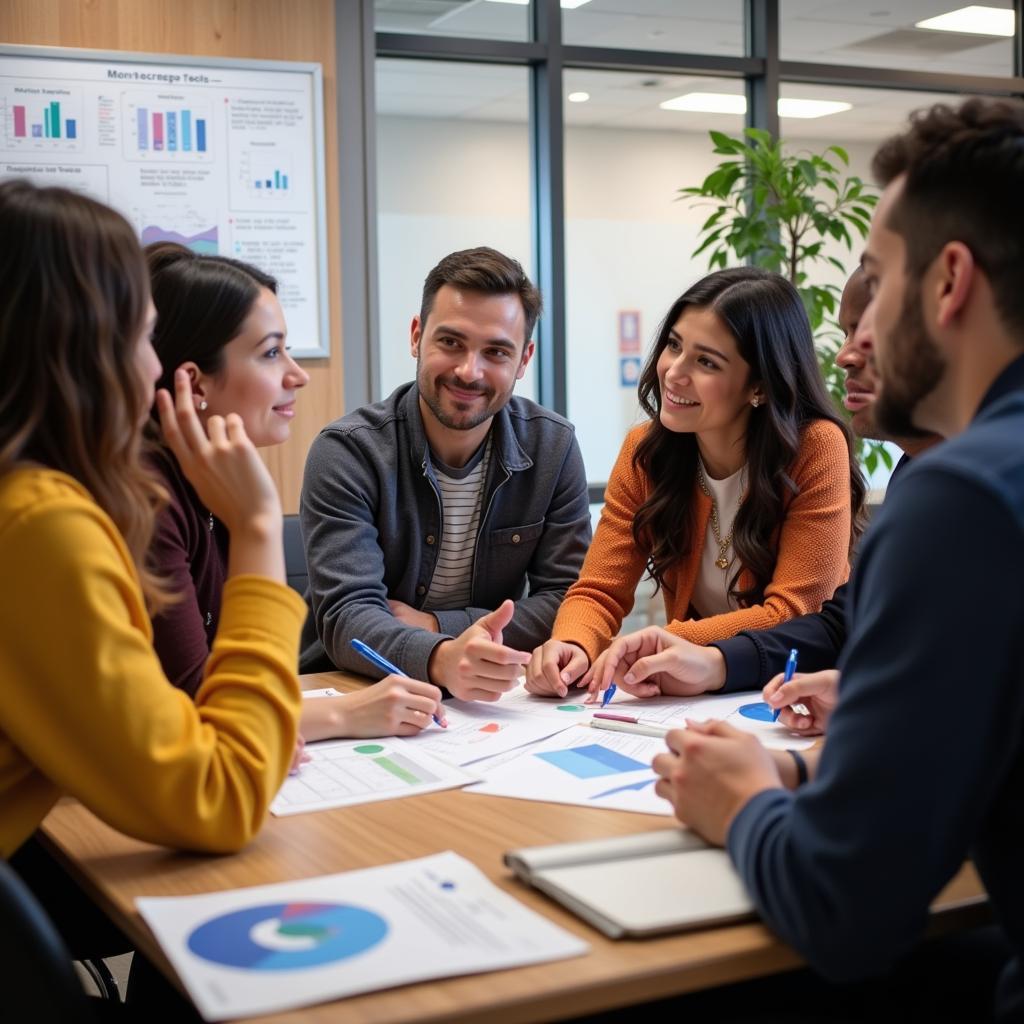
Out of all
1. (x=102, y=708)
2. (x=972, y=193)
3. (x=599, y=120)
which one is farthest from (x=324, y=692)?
(x=599, y=120)

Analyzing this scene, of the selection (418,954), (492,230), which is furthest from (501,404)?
(492,230)

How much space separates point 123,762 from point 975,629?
28.7 inches

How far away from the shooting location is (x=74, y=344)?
1.21m

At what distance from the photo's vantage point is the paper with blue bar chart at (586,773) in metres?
1.38

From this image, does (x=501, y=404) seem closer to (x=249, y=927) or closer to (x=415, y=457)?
(x=415, y=457)

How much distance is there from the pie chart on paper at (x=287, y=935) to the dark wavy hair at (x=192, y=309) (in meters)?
1.05

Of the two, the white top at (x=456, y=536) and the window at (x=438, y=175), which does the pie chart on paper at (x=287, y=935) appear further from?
the window at (x=438, y=175)

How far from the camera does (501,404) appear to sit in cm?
254

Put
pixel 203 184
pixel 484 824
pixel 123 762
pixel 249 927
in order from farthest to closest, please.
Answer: pixel 203 184
pixel 484 824
pixel 123 762
pixel 249 927

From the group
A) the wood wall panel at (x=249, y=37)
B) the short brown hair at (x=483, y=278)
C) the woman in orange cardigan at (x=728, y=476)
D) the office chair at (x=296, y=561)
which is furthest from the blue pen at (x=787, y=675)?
the wood wall panel at (x=249, y=37)

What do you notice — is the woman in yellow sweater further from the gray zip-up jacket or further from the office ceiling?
the office ceiling

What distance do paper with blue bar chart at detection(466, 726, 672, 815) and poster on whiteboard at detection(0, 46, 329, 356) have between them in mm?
2769

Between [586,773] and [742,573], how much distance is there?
0.95m

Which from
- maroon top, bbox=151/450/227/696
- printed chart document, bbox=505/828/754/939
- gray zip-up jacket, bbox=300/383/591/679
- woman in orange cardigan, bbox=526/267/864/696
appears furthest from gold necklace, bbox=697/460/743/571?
printed chart document, bbox=505/828/754/939
